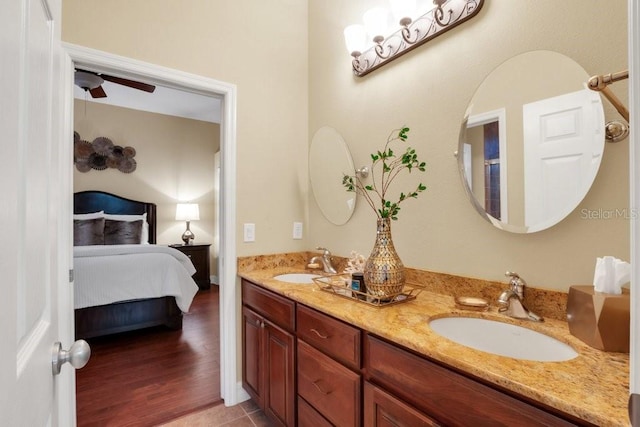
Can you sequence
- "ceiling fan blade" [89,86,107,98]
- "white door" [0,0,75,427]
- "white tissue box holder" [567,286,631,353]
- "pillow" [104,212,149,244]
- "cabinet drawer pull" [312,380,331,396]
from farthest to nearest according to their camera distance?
"pillow" [104,212,149,244] < "ceiling fan blade" [89,86,107,98] < "cabinet drawer pull" [312,380,331,396] < "white tissue box holder" [567,286,631,353] < "white door" [0,0,75,427]

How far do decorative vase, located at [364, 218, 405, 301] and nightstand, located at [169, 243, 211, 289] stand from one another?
431 cm

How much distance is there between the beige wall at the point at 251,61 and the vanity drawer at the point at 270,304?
30 cm

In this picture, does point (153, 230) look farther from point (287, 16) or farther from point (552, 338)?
point (552, 338)

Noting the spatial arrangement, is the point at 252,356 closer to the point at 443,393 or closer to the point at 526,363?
the point at 443,393

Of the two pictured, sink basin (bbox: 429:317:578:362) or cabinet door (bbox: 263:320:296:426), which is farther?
cabinet door (bbox: 263:320:296:426)

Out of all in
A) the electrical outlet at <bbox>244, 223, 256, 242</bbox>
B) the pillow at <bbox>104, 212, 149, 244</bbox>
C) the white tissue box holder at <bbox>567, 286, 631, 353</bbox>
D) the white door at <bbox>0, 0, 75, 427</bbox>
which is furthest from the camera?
the pillow at <bbox>104, 212, 149, 244</bbox>

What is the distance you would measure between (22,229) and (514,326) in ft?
4.35

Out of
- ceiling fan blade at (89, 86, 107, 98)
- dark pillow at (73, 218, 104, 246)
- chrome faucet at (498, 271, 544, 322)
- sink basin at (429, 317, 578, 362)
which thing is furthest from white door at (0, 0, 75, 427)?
dark pillow at (73, 218, 104, 246)

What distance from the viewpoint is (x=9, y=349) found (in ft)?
1.33

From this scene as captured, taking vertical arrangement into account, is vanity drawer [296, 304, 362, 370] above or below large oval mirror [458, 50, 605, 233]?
below

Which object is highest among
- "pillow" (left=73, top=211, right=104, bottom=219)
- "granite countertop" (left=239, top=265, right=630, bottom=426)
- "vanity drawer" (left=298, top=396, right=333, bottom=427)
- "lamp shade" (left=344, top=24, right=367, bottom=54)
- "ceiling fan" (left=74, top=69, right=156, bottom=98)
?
"ceiling fan" (left=74, top=69, right=156, bottom=98)

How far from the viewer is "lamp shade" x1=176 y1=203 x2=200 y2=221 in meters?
5.14

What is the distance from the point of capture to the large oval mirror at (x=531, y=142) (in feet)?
3.47

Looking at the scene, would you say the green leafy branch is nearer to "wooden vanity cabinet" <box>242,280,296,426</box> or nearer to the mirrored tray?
the mirrored tray
